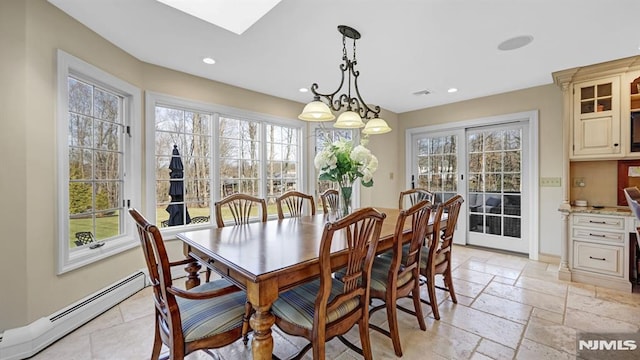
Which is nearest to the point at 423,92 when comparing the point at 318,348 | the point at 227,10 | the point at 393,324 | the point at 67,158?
the point at 227,10

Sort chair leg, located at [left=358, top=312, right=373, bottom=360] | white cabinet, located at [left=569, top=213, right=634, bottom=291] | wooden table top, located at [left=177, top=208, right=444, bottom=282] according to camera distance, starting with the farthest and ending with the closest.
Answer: white cabinet, located at [left=569, top=213, right=634, bottom=291]
chair leg, located at [left=358, top=312, right=373, bottom=360]
wooden table top, located at [left=177, top=208, right=444, bottom=282]

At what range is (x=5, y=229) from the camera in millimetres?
1832

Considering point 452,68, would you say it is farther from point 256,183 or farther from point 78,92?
point 78,92

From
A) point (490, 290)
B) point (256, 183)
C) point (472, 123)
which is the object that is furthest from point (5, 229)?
point (472, 123)

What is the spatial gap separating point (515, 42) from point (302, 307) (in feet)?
9.57

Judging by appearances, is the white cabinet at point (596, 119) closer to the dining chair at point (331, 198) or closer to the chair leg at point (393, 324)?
the dining chair at point (331, 198)

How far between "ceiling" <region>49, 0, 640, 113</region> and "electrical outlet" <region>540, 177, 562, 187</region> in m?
1.29

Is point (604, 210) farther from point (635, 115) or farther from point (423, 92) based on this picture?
point (423, 92)

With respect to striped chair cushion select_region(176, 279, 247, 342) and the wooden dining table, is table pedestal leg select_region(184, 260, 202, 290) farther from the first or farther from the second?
striped chair cushion select_region(176, 279, 247, 342)

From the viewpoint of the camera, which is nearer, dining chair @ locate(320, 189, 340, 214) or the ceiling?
the ceiling

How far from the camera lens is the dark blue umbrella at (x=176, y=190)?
10.8ft

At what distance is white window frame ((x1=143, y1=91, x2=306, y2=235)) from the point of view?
303cm

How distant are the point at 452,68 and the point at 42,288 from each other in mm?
4253

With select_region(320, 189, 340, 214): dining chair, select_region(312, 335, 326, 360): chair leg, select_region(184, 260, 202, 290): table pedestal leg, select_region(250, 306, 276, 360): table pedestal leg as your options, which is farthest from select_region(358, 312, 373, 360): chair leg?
select_region(320, 189, 340, 214): dining chair
